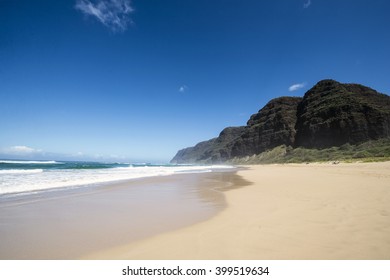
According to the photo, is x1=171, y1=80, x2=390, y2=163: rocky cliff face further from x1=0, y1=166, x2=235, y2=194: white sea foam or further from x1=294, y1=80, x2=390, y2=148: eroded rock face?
x1=0, y1=166, x2=235, y2=194: white sea foam

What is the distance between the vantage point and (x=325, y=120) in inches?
2933

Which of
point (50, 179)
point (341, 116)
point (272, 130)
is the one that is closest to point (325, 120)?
point (341, 116)

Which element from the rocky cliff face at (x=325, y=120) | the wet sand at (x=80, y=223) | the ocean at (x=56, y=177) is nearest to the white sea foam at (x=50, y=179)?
the ocean at (x=56, y=177)

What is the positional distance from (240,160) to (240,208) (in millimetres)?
100871

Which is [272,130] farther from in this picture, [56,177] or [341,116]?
[56,177]

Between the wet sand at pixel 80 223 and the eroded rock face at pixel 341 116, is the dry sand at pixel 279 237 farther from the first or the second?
the eroded rock face at pixel 341 116

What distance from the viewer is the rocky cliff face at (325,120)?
209 ft

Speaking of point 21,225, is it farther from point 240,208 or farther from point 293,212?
point 293,212

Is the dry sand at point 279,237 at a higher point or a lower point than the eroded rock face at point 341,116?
lower

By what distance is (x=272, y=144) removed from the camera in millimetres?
92562

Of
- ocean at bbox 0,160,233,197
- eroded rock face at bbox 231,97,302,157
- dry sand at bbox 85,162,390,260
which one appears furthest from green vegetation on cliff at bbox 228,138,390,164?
dry sand at bbox 85,162,390,260

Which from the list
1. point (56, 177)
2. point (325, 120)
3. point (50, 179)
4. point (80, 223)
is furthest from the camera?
point (325, 120)

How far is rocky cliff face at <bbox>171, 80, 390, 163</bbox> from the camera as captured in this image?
63625 millimetres
